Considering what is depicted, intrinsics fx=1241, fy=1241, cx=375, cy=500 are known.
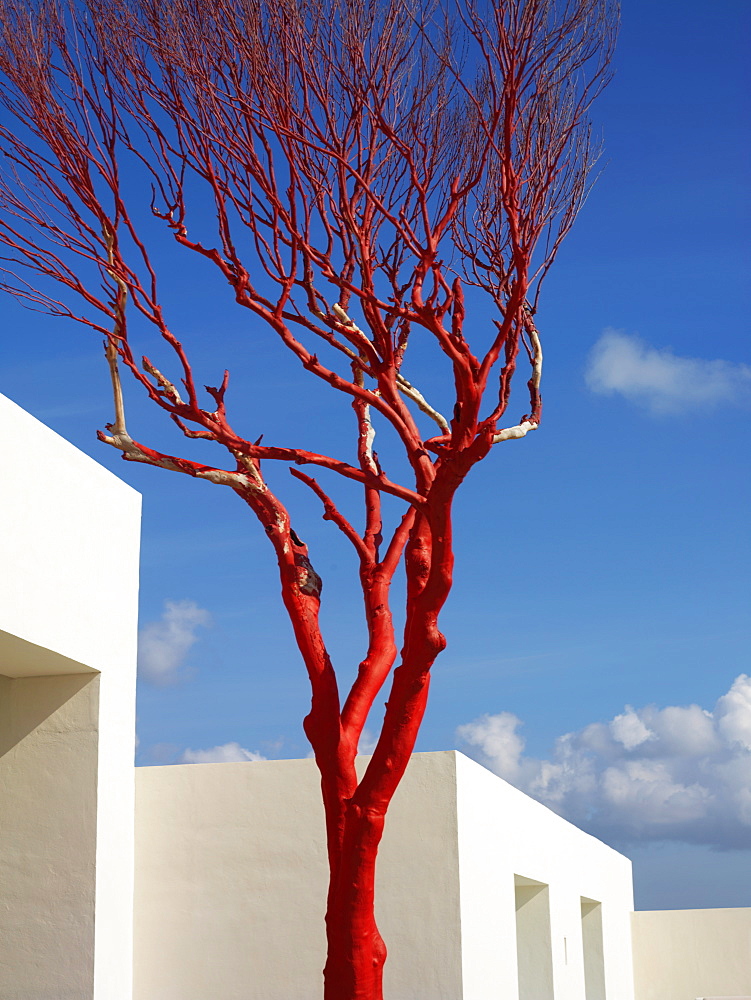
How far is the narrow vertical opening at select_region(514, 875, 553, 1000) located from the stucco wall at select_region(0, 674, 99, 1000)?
13.4 feet

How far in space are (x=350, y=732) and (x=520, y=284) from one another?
2312mm

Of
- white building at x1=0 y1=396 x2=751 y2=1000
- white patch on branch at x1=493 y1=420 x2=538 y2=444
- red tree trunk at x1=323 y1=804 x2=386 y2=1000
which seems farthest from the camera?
white building at x1=0 y1=396 x2=751 y2=1000

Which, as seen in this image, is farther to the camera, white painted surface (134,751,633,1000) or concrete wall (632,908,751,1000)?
concrete wall (632,908,751,1000)

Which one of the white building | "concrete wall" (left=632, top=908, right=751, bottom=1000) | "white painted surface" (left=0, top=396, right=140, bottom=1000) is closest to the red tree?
"white painted surface" (left=0, top=396, right=140, bottom=1000)

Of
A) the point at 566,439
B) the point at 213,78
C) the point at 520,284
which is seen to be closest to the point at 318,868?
the point at 520,284

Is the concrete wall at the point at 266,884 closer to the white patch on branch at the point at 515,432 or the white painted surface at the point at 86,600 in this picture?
the white painted surface at the point at 86,600

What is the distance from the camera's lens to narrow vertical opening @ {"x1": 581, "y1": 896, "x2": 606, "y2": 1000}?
12875mm

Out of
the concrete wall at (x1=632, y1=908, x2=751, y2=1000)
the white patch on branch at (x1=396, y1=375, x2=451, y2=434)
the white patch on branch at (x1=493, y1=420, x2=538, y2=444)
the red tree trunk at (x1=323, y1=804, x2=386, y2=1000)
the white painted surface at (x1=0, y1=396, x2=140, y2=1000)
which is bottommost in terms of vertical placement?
the concrete wall at (x1=632, y1=908, x2=751, y2=1000)

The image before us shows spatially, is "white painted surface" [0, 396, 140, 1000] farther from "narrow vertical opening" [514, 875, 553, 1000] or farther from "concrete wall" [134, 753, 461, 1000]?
"narrow vertical opening" [514, 875, 553, 1000]

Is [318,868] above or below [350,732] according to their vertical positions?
below

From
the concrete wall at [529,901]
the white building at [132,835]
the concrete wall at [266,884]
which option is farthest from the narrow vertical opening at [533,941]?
the concrete wall at [266,884]

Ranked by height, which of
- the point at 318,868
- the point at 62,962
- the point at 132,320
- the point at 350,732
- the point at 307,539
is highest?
the point at 132,320

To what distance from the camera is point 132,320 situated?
6383 mm

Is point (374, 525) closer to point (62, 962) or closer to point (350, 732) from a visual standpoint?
point (350, 732)
